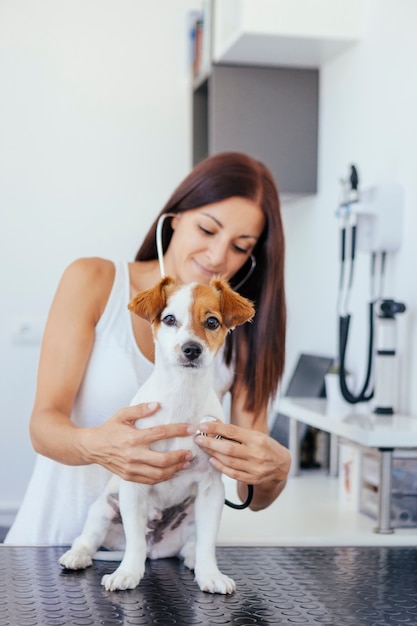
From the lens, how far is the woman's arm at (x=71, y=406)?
1.03 metres

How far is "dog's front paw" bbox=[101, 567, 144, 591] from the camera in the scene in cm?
103

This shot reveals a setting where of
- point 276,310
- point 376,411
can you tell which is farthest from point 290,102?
point 276,310

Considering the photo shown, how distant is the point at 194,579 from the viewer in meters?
Answer: 1.11

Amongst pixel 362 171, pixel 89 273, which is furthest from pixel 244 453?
pixel 362 171

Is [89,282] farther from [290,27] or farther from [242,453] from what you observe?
[290,27]

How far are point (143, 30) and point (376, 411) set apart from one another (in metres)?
2.25

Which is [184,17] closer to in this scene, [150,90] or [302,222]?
[150,90]

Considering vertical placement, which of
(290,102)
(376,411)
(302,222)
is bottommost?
(376,411)

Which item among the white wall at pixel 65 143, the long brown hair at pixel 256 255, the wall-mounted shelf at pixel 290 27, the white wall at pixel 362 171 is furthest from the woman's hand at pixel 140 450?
the white wall at pixel 65 143

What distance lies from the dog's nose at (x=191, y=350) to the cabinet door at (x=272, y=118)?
6.33ft

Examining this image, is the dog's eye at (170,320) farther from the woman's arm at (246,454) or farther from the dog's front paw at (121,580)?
the dog's front paw at (121,580)

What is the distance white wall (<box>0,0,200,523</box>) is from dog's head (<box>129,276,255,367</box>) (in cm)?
256

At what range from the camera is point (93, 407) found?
143cm

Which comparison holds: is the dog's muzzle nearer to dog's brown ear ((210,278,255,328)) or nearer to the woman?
dog's brown ear ((210,278,255,328))
